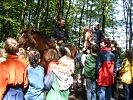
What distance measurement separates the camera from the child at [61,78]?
184 inches

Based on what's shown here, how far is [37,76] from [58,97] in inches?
21.2

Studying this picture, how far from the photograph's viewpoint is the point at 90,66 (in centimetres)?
959

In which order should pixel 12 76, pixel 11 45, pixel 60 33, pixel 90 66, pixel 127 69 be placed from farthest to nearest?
pixel 60 33
pixel 127 69
pixel 90 66
pixel 11 45
pixel 12 76

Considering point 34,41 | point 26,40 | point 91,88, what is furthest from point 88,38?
point 91,88

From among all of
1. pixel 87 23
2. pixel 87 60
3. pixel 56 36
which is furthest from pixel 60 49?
pixel 87 23

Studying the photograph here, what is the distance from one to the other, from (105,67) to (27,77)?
4.55m

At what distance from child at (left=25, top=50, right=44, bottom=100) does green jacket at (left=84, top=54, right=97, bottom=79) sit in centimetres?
453

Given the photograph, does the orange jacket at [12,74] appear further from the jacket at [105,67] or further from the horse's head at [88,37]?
the horse's head at [88,37]

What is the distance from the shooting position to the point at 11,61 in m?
4.37

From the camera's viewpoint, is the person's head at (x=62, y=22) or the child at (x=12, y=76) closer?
the child at (x=12, y=76)

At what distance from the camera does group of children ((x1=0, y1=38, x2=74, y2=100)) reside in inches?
165

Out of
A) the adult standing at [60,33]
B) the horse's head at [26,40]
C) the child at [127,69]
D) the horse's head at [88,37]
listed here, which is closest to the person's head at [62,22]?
the adult standing at [60,33]

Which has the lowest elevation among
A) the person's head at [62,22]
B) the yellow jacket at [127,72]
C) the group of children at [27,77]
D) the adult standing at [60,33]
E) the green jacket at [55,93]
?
the yellow jacket at [127,72]

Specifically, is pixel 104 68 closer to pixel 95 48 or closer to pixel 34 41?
pixel 95 48
